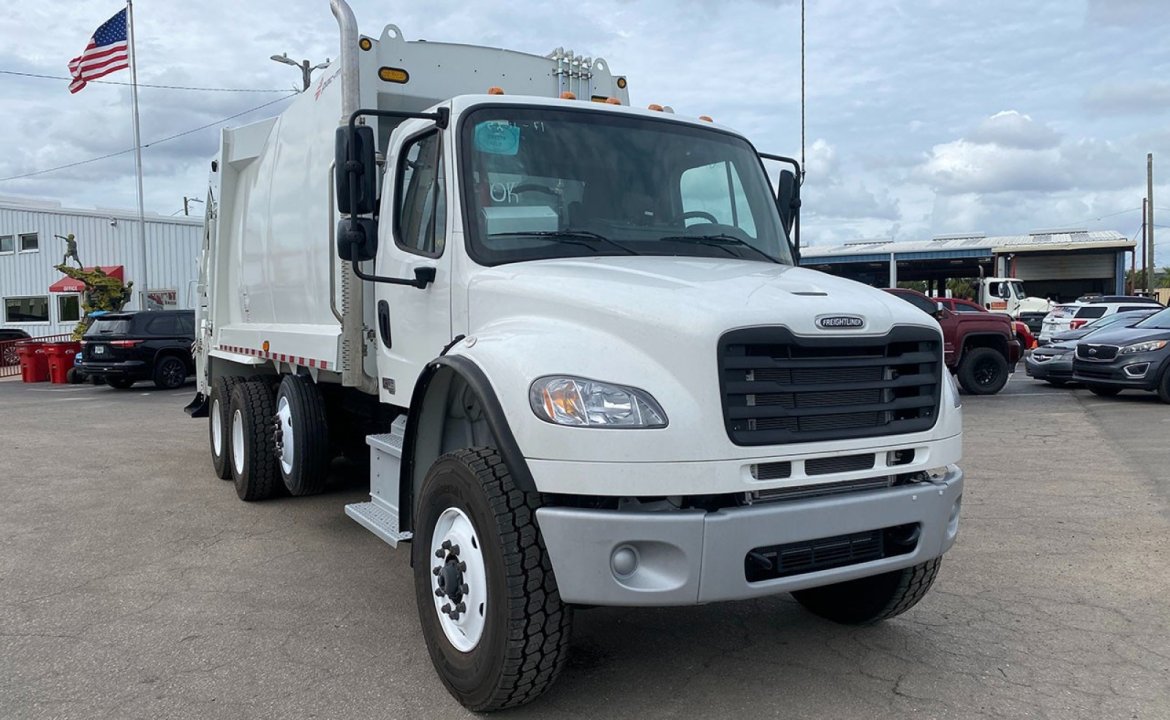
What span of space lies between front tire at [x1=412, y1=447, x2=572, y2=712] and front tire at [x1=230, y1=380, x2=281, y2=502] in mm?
3889

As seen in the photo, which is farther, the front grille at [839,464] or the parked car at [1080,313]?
the parked car at [1080,313]

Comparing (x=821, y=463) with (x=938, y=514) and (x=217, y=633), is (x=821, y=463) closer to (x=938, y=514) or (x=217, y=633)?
(x=938, y=514)

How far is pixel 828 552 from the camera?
11.8ft

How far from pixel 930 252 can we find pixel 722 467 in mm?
37053

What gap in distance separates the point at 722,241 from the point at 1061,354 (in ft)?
45.1

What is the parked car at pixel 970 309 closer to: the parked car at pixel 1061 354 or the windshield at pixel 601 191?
the parked car at pixel 1061 354

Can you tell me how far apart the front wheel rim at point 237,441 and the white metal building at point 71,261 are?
27363mm

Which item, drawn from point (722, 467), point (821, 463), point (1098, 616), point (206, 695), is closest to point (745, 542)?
point (722, 467)

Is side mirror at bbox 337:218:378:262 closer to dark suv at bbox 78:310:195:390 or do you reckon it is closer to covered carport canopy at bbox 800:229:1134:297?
dark suv at bbox 78:310:195:390

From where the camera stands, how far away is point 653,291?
3.64m

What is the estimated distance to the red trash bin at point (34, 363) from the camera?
77.3 feet

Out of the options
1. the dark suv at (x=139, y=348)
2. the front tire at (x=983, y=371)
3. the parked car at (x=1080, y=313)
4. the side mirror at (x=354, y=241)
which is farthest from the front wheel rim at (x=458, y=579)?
the parked car at (x=1080, y=313)

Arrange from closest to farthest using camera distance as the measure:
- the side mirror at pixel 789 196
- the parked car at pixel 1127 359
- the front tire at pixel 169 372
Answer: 1. the side mirror at pixel 789 196
2. the parked car at pixel 1127 359
3. the front tire at pixel 169 372

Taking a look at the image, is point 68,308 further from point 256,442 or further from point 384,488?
point 384,488
